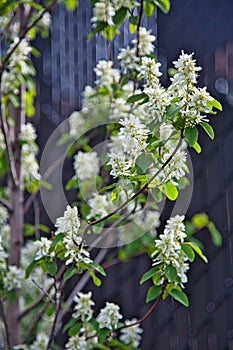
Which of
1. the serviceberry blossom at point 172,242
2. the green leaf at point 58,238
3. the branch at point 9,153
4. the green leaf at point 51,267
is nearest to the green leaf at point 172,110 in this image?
the serviceberry blossom at point 172,242

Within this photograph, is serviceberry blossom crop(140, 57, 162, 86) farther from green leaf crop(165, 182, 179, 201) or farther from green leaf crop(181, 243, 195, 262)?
green leaf crop(181, 243, 195, 262)

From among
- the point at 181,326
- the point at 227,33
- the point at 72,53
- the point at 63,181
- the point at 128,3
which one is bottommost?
the point at 181,326

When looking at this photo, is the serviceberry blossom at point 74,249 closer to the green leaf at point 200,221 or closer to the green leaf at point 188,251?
the green leaf at point 188,251

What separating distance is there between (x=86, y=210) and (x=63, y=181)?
79cm

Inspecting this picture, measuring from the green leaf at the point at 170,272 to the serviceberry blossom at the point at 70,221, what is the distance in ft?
0.68

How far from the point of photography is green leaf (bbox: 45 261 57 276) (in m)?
1.22

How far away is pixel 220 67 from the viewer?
6.63 feet

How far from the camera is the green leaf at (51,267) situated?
1222 mm

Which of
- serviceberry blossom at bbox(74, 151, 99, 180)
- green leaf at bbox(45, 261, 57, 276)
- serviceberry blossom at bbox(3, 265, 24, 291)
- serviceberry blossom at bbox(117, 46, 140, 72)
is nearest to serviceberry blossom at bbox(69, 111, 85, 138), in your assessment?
serviceberry blossom at bbox(74, 151, 99, 180)

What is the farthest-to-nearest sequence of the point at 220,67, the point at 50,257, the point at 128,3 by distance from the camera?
the point at 220,67
the point at 128,3
the point at 50,257

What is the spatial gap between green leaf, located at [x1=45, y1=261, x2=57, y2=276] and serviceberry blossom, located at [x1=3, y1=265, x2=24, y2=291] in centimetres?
34

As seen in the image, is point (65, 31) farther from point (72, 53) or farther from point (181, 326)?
point (181, 326)

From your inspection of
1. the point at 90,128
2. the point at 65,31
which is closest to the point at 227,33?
the point at 90,128

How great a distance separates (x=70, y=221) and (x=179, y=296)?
0.97 feet
